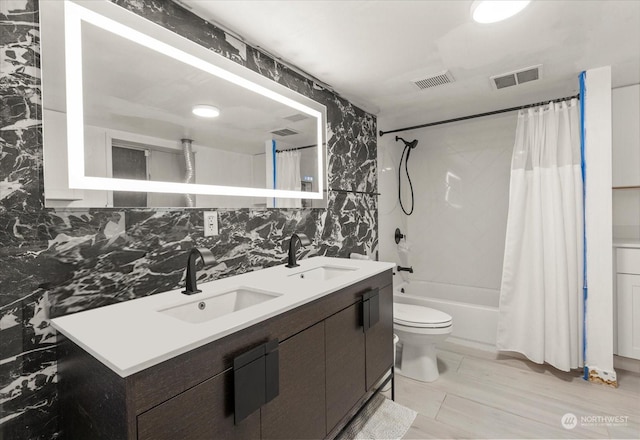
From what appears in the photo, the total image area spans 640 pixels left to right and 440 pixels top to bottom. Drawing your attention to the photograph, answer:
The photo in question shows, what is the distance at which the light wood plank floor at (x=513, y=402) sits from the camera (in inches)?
69.0

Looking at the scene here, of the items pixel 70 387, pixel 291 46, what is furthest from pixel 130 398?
pixel 291 46

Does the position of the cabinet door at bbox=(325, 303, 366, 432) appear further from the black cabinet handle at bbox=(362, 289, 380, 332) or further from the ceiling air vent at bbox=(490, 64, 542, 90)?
the ceiling air vent at bbox=(490, 64, 542, 90)

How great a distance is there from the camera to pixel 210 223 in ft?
5.21

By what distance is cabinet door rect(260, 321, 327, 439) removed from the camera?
1111 millimetres

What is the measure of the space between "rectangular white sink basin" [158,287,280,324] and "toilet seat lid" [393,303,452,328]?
131 cm

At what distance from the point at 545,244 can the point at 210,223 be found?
249 cm

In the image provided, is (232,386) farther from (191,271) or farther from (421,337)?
(421,337)

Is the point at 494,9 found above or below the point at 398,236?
above

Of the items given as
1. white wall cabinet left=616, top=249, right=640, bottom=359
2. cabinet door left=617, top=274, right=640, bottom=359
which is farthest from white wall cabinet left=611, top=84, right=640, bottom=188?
cabinet door left=617, top=274, right=640, bottom=359

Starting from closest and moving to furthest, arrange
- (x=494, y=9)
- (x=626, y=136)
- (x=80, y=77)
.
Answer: (x=80, y=77) → (x=494, y=9) → (x=626, y=136)

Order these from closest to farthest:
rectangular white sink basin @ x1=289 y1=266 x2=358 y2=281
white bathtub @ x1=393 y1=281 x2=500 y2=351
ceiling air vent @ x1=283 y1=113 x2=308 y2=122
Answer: rectangular white sink basin @ x1=289 y1=266 x2=358 y2=281, ceiling air vent @ x1=283 y1=113 x2=308 y2=122, white bathtub @ x1=393 y1=281 x2=500 y2=351

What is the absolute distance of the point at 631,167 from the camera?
242 cm

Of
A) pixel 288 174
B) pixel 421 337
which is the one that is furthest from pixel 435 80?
pixel 421 337

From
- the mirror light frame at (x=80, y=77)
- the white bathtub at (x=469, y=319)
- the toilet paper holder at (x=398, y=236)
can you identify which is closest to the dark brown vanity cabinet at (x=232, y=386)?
the mirror light frame at (x=80, y=77)
